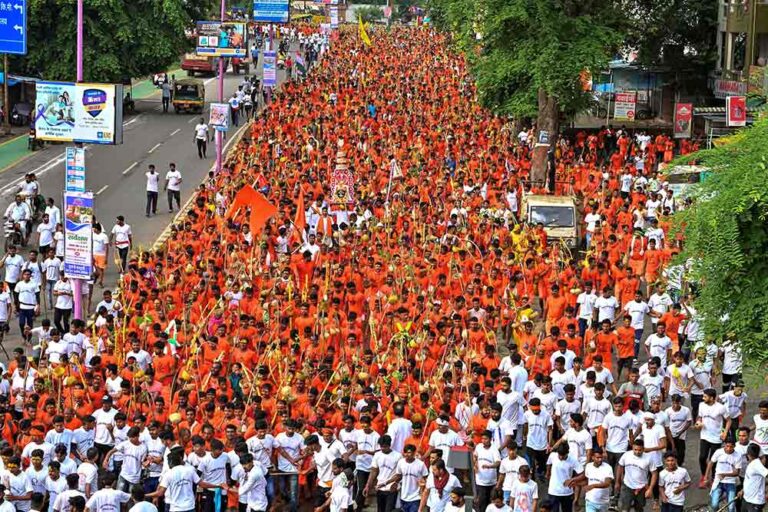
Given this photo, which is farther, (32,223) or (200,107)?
(200,107)

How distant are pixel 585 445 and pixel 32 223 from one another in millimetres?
16926

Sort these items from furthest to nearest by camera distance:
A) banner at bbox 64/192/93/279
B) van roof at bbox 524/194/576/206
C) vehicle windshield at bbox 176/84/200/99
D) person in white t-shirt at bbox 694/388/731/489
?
vehicle windshield at bbox 176/84/200/99
van roof at bbox 524/194/576/206
banner at bbox 64/192/93/279
person in white t-shirt at bbox 694/388/731/489

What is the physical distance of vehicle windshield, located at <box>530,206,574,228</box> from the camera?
26672mm

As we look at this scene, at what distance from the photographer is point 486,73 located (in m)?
37.2

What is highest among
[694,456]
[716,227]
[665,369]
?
[716,227]

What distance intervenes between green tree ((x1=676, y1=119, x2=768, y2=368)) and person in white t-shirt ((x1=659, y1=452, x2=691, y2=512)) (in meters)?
1.23

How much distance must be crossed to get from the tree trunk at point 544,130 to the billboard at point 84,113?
13421mm

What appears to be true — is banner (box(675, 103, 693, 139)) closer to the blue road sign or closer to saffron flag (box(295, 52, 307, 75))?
the blue road sign

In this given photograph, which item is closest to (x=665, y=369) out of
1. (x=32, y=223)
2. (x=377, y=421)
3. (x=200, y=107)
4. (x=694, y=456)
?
(x=694, y=456)

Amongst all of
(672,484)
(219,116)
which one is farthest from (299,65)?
(672,484)

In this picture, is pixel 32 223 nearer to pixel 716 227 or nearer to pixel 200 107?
pixel 716 227

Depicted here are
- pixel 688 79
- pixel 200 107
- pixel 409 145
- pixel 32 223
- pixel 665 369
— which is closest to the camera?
pixel 665 369

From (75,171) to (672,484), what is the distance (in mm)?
11373

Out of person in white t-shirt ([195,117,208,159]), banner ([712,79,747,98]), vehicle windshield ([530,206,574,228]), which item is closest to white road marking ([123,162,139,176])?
person in white t-shirt ([195,117,208,159])
